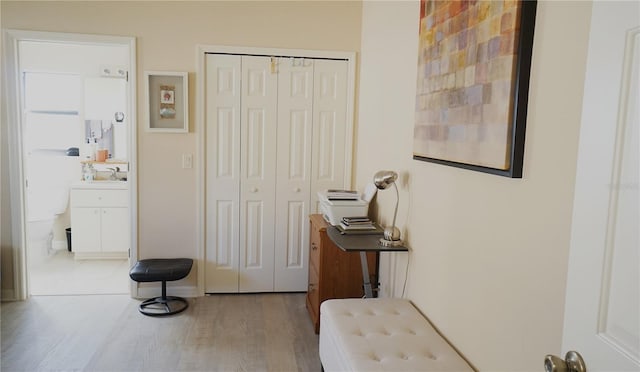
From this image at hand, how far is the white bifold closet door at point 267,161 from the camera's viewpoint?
3.72 meters

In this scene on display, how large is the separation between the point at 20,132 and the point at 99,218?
1.42 metres

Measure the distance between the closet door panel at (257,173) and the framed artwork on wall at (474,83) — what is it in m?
1.63

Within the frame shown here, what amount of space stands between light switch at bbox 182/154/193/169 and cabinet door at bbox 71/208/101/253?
161 cm

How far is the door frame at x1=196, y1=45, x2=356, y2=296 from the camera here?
3633 mm

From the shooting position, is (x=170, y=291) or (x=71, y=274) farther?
(x=71, y=274)

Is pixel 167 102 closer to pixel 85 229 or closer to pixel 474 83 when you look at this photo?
pixel 85 229

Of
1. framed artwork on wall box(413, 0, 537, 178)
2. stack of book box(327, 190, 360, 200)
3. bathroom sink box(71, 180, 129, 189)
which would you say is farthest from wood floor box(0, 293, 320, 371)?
framed artwork on wall box(413, 0, 537, 178)

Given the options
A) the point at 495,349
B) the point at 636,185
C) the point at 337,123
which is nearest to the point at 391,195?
the point at 337,123

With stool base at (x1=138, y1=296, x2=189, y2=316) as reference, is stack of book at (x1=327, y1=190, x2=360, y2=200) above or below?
above

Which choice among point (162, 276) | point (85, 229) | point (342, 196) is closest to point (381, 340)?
point (342, 196)

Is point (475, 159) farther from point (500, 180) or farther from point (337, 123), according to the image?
point (337, 123)

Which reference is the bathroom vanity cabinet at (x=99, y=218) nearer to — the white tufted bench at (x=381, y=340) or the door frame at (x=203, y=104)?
the door frame at (x=203, y=104)

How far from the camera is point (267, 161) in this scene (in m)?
3.82

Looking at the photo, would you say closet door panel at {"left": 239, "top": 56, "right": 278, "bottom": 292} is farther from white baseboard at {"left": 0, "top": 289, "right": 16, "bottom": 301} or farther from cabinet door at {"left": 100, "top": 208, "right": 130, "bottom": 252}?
white baseboard at {"left": 0, "top": 289, "right": 16, "bottom": 301}
